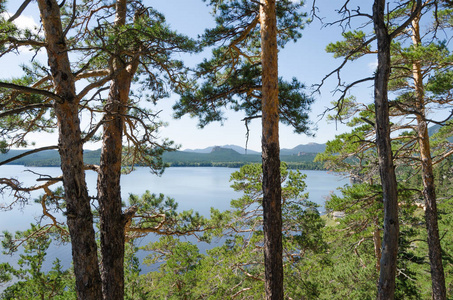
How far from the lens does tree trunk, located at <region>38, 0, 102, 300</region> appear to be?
2707mm

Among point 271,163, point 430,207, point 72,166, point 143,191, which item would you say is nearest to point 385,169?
point 271,163

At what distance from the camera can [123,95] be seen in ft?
13.5

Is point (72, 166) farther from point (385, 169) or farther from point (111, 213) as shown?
point (385, 169)

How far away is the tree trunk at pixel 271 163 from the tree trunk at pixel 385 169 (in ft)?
4.45

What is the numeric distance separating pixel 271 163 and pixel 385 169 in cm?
154

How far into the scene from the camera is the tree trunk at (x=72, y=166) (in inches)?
107

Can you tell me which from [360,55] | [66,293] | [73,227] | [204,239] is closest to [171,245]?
[204,239]

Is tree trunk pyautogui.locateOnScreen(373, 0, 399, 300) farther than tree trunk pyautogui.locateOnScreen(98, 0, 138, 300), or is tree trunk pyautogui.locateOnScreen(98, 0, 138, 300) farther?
tree trunk pyautogui.locateOnScreen(98, 0, 138, 300)

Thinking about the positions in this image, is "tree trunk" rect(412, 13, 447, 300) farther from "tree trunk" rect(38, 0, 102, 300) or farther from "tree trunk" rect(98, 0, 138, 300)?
"tree trunk" rect(38, 0, 102, 300)

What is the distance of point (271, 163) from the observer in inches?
155

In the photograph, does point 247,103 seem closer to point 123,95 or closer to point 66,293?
point 123,95

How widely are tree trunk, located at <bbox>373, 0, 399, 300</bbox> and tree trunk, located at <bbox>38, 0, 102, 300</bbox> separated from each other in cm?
274

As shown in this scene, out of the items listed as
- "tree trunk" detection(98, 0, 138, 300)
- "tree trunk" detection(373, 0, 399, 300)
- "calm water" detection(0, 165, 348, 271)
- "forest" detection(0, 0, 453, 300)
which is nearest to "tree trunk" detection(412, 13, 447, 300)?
"forest" detection(0, 0, 453, 300)

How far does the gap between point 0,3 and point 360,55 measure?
647 centimetres
